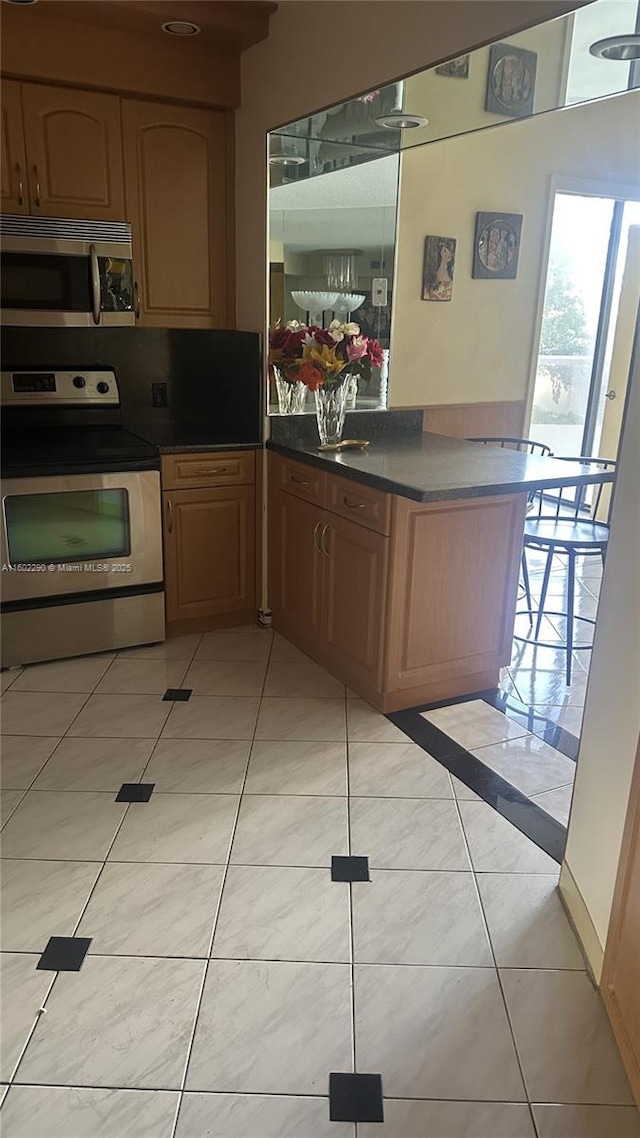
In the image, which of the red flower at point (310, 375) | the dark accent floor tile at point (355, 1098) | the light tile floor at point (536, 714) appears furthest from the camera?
the red flower at point (310, 375)

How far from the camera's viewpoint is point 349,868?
2.12m

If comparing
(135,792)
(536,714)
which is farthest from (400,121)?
(135,792)

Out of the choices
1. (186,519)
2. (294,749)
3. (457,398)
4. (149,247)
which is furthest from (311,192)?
(294,749)

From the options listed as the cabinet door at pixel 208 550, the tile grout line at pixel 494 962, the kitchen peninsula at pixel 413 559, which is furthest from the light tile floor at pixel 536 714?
the cabinet door at pixel 208 550

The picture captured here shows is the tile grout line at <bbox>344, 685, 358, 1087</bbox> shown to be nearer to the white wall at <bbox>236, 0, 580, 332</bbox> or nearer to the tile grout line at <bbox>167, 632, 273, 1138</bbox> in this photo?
the tile grout line at <bbox>167, 632, 273, 1138</bbox>

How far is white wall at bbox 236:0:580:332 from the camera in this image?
2.16 m

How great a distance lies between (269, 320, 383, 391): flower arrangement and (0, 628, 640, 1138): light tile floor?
1.34 meters

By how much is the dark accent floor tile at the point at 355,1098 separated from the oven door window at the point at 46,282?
2.90 meters

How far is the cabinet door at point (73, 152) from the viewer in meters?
3.12

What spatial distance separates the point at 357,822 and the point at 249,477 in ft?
5.81

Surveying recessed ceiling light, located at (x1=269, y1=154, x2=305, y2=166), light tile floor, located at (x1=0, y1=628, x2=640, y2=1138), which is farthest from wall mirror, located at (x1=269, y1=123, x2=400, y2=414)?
light tile floor, located at (x1=0, y1=628, x2=640, y2=1138)

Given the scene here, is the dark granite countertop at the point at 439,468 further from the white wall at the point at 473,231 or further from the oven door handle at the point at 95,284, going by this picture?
the oven door handle at the point at 95,284

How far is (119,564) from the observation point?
334 centimetres

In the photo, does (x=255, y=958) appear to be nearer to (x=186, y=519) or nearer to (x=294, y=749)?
(x=294, y=749)
